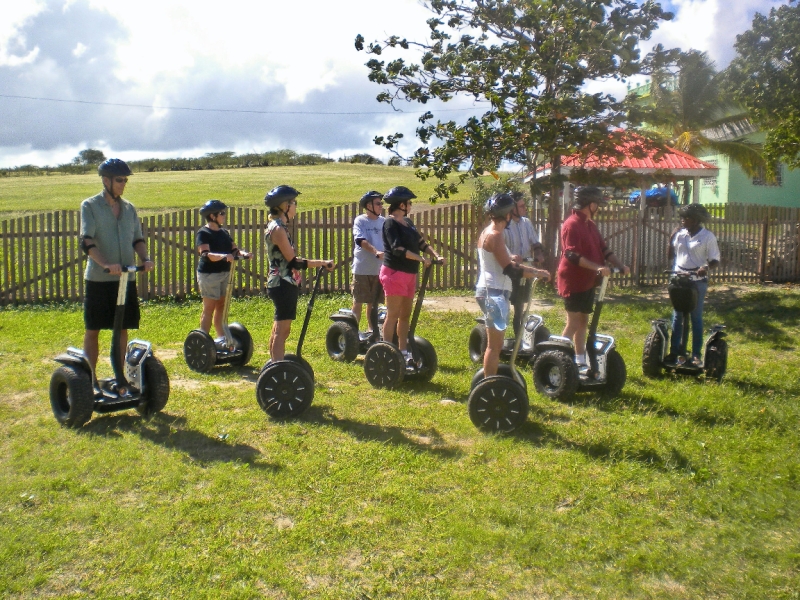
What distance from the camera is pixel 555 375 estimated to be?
6.73m

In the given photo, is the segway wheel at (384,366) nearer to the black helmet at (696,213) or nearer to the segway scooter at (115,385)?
the segway scooter at (115,385)

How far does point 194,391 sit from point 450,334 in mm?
3992

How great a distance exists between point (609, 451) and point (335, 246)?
970 cm

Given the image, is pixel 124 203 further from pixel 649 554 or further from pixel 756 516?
Answer: pixel 756 516

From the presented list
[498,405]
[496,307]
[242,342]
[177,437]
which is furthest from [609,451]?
[242,342]

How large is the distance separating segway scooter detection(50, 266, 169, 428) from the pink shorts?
85.1 inches

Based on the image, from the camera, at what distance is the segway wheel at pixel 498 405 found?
557cm

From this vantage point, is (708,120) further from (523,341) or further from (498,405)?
(498,405)

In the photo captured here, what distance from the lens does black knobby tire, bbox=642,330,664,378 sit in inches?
299

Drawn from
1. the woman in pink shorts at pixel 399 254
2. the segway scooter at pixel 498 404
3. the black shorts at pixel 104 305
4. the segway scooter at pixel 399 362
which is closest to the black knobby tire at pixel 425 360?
the segway scooter at pixel 399 362

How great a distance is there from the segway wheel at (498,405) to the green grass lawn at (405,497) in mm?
104

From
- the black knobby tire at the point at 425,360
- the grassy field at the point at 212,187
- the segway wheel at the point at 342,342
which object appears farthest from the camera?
the grassy field at the point at 212,187

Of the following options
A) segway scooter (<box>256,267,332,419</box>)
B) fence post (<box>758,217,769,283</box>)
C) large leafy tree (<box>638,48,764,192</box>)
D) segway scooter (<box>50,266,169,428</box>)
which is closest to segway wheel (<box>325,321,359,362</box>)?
segway scooter (<box>256,267,332,419</box>)

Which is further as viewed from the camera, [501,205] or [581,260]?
[581,260]
